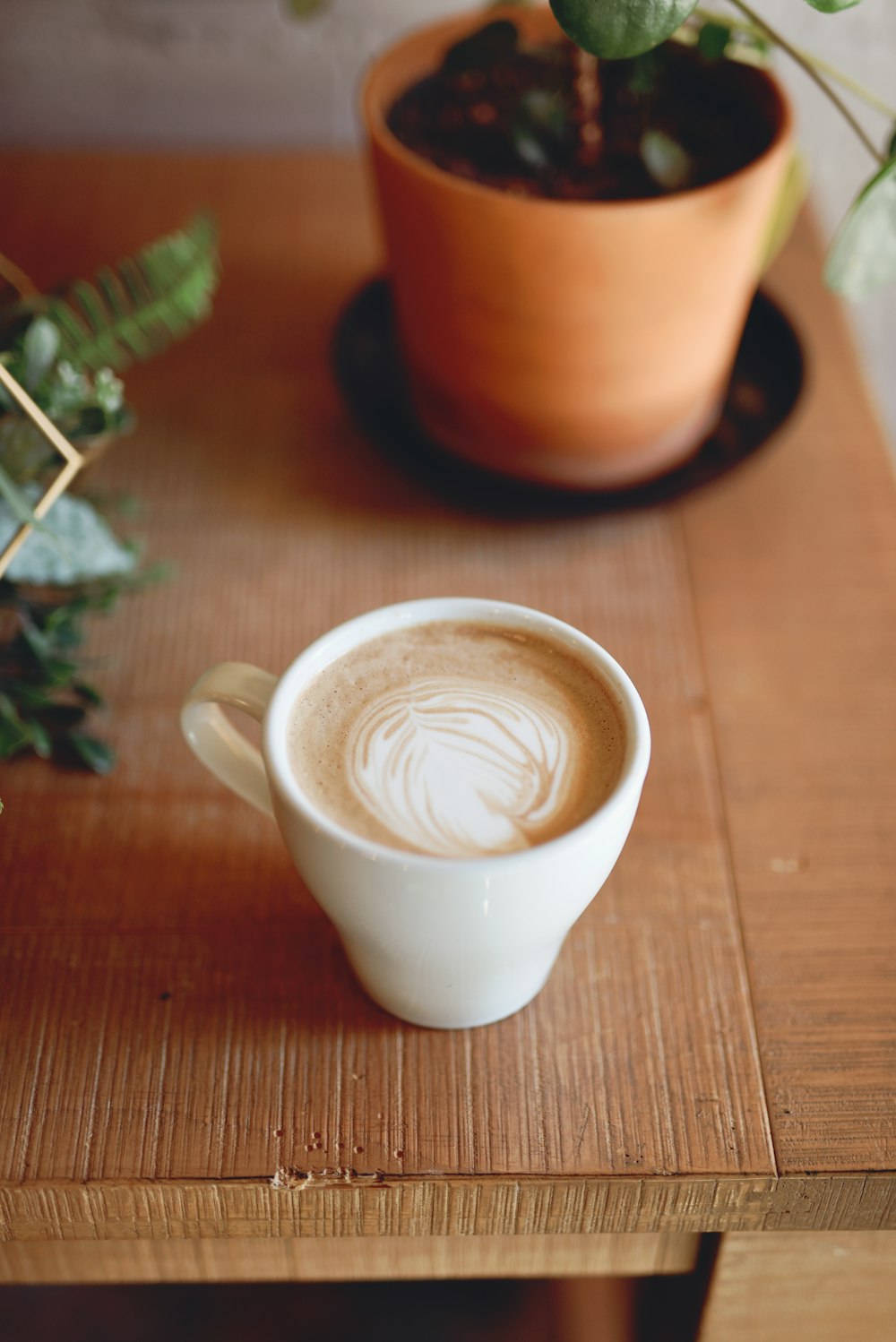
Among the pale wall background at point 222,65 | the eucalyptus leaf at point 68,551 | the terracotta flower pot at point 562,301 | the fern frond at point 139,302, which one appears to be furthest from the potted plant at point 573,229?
the pale wall background at point 222,65

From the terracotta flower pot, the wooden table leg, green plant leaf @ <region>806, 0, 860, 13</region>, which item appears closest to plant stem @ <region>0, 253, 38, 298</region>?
the terracotta flower pot

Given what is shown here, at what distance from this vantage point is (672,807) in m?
0.54

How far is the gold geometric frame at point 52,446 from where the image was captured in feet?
Answer: 1.59

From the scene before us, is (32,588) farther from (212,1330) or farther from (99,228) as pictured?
(212,1330)

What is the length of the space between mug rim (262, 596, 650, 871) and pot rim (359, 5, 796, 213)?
227 mm

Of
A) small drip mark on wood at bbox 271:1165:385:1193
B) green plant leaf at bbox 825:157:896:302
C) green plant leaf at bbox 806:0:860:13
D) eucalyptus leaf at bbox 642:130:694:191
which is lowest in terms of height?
small drip mark on wood at bbox 271:1165:385:1193

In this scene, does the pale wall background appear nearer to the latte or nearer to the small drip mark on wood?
the latte

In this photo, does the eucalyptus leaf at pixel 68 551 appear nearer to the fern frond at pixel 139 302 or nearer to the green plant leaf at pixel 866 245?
the fern frond at pixel 139 302

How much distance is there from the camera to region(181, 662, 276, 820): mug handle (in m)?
0.44

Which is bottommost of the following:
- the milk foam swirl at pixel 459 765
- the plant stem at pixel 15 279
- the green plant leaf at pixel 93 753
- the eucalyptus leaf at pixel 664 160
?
the green plant leaf at pixel 93 753

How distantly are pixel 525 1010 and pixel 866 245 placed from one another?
40 cm

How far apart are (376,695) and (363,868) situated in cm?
8

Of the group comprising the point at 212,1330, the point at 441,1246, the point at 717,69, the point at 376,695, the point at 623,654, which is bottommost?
the point at 212,1330

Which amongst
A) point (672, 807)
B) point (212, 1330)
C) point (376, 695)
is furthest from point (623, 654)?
point (212, 1330)
